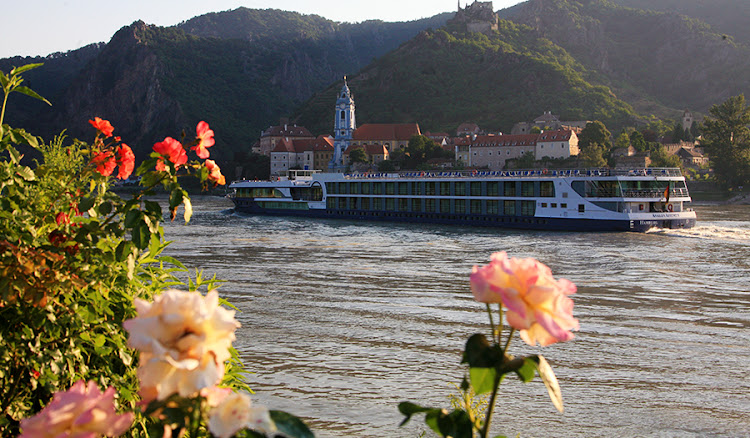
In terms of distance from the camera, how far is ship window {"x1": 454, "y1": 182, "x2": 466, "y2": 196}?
40097 millimetres

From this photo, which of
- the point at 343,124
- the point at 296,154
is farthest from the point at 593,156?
the point at 296,154

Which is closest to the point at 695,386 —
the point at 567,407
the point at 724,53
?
the point at 567,407

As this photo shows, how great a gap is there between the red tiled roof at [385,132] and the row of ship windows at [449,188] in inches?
2214

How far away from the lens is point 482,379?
2.00 meters

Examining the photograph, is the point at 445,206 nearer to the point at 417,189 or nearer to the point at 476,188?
the point at 476,188

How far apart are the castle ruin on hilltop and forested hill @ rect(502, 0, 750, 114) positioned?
1453 centimetres

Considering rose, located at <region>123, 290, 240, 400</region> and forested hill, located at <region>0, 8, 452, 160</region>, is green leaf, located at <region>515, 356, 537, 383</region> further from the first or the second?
forested hill, located at <region>0, 8, 452, 160</region>

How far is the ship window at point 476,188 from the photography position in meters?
39.3

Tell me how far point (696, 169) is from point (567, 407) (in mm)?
88731

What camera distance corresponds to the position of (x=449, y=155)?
90062 mm

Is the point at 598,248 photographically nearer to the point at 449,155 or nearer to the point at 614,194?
the point at 614,194

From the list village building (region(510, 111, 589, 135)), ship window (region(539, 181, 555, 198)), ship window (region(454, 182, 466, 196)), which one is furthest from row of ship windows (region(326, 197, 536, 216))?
village building (region(510, 111, 589, 135))

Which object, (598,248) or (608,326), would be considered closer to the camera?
(608,326)

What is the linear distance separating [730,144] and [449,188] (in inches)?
1711
